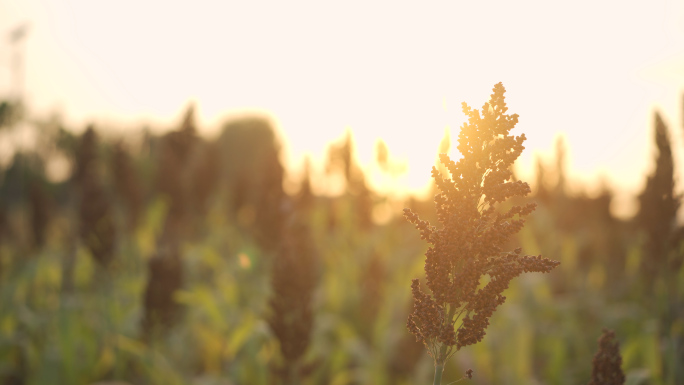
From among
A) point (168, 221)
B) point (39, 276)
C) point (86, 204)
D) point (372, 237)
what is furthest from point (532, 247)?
point (39, 276)

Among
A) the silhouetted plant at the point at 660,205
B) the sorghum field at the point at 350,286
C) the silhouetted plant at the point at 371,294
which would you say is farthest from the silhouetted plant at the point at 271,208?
the silhouetted plant at the point at 660,205

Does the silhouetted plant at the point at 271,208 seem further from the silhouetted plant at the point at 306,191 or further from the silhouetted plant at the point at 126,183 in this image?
the silhouetted plant at the point at 126,183

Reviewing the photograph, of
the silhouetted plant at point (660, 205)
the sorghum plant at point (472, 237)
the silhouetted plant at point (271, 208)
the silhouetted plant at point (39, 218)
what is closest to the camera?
the sorghum plant at point (472, 237)

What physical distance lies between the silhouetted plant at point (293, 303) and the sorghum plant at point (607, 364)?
10.2 feet

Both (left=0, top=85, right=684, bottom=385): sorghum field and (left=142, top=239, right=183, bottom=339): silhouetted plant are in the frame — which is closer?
(left=0, top=85, right=684, bottom=385): sorghum field

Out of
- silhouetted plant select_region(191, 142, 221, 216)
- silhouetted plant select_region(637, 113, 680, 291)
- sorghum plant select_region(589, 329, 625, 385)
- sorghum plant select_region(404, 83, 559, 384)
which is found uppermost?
silhouetted plant select_region(191, 142, 221, 216)

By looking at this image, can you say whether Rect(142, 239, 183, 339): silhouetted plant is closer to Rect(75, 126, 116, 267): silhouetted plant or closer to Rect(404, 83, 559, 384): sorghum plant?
Rect(75, 126, 116, 267): silhouetted plant

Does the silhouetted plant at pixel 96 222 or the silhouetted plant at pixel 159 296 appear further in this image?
the silhouetted plant at pixel 96 222

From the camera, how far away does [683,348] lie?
3.41 meters

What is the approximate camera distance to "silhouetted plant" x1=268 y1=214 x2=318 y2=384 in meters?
4.23

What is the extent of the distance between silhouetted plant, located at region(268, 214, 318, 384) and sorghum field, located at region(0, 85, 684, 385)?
0.01m

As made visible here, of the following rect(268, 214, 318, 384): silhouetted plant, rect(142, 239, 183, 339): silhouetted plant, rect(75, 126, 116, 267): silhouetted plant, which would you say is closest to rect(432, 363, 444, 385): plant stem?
rect(268, 214, 318, 384): silhouetted plant

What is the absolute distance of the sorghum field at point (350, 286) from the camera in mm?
1120

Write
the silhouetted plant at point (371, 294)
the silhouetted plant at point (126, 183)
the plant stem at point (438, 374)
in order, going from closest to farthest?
the plant stem at point (438, 374) → the silhouetted plant at point (371, 294) → the silhouetted plant at point (126, 183)
